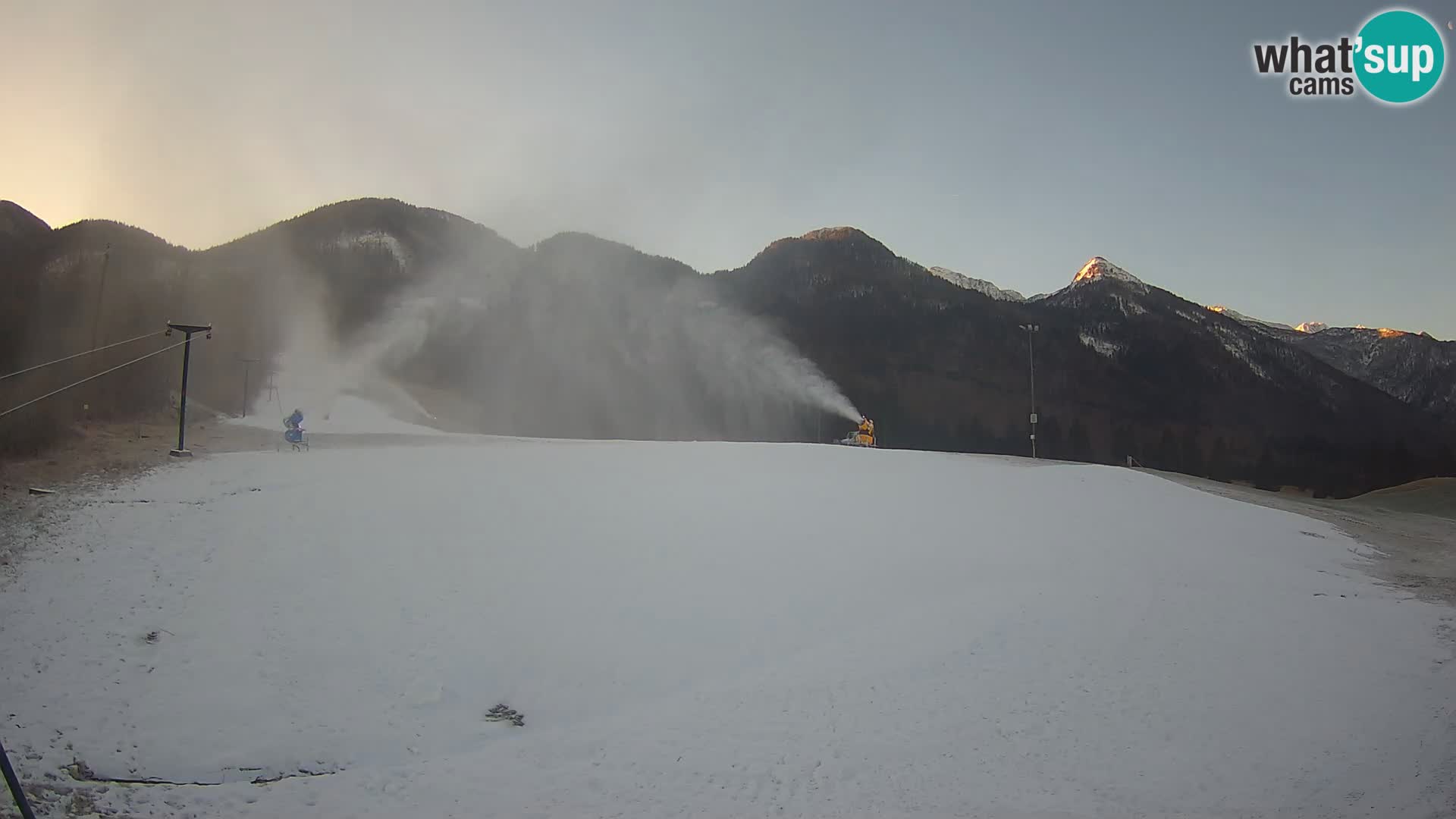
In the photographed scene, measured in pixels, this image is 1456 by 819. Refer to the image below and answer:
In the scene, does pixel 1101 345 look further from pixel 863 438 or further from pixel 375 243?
pixel 375 243

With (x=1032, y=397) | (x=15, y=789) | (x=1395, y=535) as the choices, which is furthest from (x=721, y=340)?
(x=15, y=789)

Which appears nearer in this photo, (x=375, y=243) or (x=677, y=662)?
(x=677, y=662)

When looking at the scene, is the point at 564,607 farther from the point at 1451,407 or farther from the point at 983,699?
the point at 1451,407

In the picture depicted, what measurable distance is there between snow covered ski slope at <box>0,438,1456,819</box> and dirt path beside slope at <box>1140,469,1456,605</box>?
0.97 meters

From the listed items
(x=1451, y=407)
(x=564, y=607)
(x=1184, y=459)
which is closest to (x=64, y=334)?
(x=564, y=607)

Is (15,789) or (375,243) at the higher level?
(375,243)

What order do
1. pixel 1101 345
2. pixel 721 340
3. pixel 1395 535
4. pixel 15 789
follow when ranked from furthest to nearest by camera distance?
pixel 1101 345 < pixel 721 340 < pixel 1395 535 < pixel 15 789

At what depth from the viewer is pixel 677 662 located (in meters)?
11.0

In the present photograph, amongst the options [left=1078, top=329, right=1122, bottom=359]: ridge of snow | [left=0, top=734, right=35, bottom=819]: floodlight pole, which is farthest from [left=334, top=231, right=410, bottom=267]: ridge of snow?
[left=1078, top=329, right=1122, bottom=359]: ridge of snow

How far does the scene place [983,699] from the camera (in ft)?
33.6

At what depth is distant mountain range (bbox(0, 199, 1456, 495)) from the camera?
43.6 meters

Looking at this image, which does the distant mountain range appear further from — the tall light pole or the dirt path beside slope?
the dirt path beside slope

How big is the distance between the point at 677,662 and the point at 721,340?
63.8m

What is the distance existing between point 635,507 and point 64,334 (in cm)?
2474
